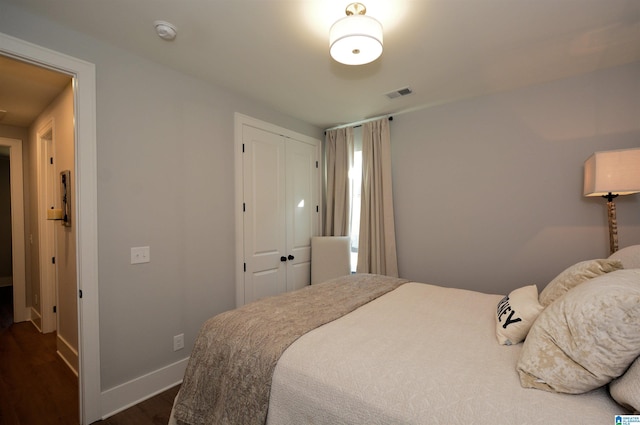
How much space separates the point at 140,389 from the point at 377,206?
2.85 meters

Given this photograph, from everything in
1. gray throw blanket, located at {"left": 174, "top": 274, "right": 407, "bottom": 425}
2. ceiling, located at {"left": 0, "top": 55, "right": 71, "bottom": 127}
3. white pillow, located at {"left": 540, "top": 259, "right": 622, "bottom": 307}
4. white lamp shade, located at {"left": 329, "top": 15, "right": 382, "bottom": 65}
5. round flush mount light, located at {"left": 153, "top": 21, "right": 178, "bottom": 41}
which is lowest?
gray throw blanket, located at {"left": 174, "top": 274, "right": 407, "bottom": 425}

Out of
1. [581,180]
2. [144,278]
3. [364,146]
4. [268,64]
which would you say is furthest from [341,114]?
[144,278]

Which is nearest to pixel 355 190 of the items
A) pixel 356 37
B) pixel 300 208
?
pixel 300 208

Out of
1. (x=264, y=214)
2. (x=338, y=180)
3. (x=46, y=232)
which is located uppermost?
(x=338, y=180)

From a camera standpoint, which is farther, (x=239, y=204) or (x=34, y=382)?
(x=239, y=204)

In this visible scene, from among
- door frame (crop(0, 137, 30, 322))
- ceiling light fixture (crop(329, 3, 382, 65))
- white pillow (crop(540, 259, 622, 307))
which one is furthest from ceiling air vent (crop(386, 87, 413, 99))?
door frame (crop(0, 137, 30, 322))

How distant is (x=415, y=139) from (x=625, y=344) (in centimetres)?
285

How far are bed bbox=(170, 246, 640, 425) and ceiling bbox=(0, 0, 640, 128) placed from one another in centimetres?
152

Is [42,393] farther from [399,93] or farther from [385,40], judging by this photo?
[399,93]

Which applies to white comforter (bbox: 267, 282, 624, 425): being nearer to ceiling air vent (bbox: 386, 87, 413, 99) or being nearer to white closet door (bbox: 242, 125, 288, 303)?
white closet door (bbox: 242, 125, 288, 303)

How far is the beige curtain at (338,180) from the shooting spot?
3844 millimetres

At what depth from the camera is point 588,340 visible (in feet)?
3.01

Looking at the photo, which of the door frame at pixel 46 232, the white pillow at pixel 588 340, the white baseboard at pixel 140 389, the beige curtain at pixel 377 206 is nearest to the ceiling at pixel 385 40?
the beige curtain at pixel 377 206

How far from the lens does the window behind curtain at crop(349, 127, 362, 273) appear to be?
3834 mm
